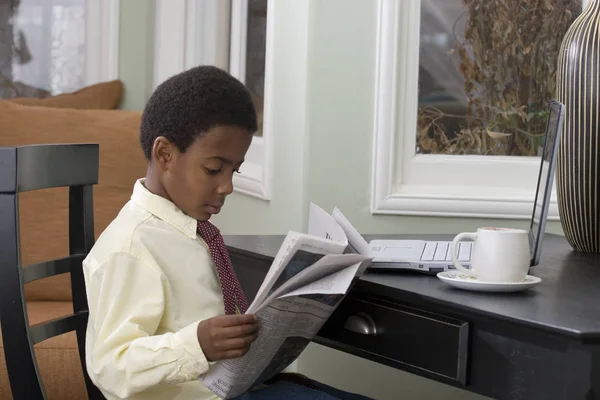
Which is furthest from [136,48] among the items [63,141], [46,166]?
[46,166]

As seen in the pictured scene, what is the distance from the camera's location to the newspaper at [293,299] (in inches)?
46.7

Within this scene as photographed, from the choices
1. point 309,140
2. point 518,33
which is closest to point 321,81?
point 309,140

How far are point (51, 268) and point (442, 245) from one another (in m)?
0.67

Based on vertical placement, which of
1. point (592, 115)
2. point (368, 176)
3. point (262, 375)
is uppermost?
point (592, 115)

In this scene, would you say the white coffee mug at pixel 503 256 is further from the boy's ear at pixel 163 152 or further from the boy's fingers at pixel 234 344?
the boy's ear at pixel 163 152

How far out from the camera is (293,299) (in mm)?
1221

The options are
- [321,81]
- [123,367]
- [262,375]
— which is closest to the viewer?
[123,367]

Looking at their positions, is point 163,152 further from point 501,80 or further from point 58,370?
point 501,80

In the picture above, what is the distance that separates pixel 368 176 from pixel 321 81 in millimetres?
246

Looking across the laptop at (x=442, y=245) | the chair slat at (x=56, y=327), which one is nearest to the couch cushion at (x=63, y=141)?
the chair slat at (x=56, y=327)

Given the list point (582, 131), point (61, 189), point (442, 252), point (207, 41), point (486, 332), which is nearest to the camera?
point (486, 332)

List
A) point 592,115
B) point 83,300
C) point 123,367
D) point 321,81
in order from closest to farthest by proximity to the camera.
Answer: point 123,367 < point 83,300 < point 592,115 < point 321,81

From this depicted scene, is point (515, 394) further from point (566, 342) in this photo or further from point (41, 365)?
point (41, 365)

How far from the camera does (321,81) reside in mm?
2162
